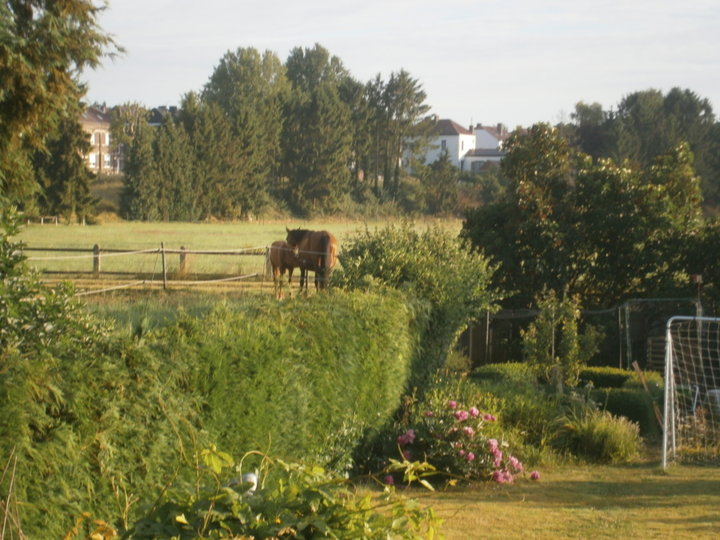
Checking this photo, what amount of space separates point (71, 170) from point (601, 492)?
146 feet

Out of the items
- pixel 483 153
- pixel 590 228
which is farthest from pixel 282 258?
pixel 483 153

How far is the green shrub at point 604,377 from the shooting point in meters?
15.2

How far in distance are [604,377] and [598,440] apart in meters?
4.19

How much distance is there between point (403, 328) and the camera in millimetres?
10039

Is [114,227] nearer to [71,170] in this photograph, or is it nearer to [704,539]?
[71,170]

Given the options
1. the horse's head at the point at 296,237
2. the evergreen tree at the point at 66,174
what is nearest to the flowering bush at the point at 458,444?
the horse's head at the point at 296,237

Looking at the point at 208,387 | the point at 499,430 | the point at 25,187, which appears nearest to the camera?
the point at 208,387

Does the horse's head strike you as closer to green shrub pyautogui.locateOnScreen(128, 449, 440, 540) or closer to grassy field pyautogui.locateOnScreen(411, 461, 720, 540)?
grassy field pyautogui.locateOnScreen(411, 461, 720, 540)

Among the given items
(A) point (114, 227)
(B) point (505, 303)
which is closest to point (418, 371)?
(B) point (505, 303)

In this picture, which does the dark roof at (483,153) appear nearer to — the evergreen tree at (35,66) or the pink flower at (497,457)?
the evergreen tree at (35,66)

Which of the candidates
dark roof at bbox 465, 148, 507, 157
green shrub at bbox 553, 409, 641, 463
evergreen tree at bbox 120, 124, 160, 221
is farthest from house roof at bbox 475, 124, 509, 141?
green shrub at bbox 553, 409, 641, 463

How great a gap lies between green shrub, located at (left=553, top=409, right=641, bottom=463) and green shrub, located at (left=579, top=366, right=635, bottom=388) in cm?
347

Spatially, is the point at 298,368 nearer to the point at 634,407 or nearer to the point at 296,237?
the point at 634,407

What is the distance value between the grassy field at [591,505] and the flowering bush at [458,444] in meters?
0.21
